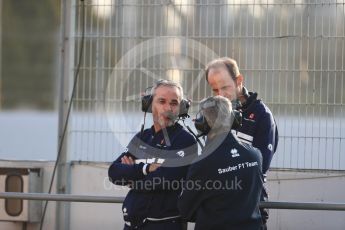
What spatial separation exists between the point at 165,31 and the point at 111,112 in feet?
2.95

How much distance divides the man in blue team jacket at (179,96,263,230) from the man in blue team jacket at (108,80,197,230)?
0.38m

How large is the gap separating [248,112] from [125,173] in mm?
884

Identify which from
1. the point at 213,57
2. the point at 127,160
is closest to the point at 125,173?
the point at 127,160

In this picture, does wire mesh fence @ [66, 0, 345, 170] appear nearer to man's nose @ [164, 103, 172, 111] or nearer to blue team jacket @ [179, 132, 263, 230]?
man's nose @ [164, 103, 172, 111]

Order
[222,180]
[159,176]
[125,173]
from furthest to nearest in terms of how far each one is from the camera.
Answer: [125,173]
[159,176]
[222,180]

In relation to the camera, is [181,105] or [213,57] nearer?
[181,105]

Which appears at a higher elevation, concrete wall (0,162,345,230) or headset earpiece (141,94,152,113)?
headset earpiece (141,94,152,113)

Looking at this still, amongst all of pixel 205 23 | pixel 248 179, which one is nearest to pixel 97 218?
pixel 205 23

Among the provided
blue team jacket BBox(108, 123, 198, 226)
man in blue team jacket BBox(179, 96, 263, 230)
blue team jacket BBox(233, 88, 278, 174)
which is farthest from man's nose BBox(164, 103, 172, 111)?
man in blue team jacket BBox(179, 96, 263, 230)

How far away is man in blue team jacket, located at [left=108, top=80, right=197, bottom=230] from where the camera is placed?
470 cm

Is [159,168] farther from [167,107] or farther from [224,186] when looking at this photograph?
[224,186]

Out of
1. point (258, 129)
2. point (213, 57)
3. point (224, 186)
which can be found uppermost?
point (213, 57)

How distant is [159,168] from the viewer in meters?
4.71

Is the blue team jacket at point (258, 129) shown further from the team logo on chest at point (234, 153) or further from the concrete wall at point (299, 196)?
the concrete wall at point (299, 196)
